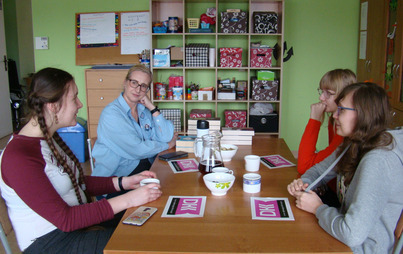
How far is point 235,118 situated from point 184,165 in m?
2.41

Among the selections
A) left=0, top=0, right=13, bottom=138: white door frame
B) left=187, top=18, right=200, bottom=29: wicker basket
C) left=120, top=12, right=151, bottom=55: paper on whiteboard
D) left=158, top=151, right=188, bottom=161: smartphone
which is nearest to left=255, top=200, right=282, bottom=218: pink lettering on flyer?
left=158, top=151, right=188, bottom=161: smartphone

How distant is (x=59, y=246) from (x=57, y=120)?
496 millimetres

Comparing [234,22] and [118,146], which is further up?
[234,22]

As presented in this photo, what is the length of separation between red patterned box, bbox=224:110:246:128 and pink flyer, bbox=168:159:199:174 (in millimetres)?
2272

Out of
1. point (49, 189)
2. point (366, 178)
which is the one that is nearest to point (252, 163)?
point (366, 178)

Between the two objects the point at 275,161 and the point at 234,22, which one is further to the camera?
the point at 234,22

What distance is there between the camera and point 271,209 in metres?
1.30

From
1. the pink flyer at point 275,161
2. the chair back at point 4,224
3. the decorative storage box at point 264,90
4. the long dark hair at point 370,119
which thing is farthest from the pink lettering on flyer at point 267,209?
the decorative storage box at point 264,90

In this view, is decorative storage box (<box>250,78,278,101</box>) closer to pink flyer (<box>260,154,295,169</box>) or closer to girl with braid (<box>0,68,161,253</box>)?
pink flyer (<box>260,154,295,169</box>)

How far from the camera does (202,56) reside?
4098 millimetres

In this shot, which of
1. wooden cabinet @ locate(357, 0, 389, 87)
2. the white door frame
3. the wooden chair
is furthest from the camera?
the white door frame

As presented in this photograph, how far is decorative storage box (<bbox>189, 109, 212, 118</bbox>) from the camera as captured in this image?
4.03m

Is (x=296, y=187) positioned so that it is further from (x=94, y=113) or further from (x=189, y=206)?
(x=94, y=113)

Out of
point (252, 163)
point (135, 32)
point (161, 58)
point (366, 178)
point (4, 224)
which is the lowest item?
point (4, 224)
